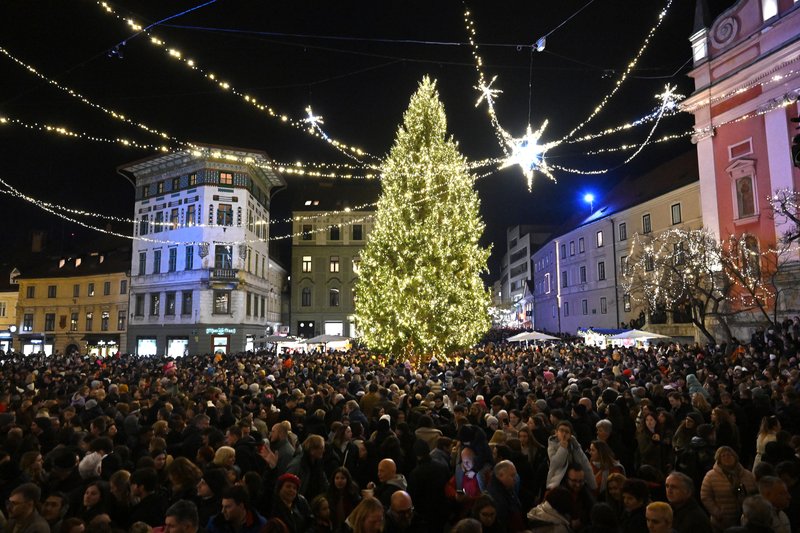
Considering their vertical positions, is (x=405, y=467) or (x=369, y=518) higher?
(x=369, y=518)

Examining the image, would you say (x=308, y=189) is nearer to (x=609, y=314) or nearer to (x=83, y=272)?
(x=83, y=272)

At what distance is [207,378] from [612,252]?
37733mm

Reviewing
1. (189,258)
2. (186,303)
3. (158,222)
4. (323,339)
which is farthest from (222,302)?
(323,339)

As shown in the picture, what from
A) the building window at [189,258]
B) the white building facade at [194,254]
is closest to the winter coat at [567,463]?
the white building facade at [194,254]

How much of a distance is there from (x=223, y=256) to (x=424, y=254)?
21925mm

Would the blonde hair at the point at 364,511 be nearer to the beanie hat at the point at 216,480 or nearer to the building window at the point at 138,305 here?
the beanie hat at the point at 216,480

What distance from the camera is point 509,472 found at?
18.2 ft

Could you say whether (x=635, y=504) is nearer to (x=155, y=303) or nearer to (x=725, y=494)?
(x=725, y=494)

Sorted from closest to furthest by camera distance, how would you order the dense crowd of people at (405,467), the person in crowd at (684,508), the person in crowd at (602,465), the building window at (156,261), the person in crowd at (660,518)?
the person in crowd at (660,518), the person in crowd at (684,508), the dense crowd of people at (405,467), the person in crowd at (602,465), the building window at (156,261)

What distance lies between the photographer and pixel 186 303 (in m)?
43.2

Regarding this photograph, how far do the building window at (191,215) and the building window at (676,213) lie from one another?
34.8m

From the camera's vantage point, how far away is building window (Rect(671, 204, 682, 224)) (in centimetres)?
3968

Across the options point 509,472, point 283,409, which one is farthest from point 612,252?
point 509,472

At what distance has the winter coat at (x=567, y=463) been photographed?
20.1 ft
